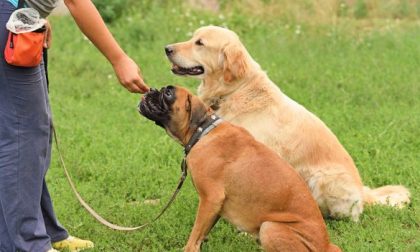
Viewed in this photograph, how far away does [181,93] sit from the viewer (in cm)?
466

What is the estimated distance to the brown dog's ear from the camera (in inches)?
185

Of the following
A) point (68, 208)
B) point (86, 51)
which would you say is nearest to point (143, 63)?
point (86, 51)

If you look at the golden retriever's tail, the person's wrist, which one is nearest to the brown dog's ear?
the person's wrist

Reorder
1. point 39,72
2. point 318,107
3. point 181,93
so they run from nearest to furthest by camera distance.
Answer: point 39,72 → point 181,93 → point 318,107

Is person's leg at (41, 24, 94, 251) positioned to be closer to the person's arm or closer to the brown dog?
the brown dog

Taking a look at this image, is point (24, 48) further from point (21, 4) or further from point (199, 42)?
point (199, 42)

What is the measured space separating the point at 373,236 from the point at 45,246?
89.4 inches

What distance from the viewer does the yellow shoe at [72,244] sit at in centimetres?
509

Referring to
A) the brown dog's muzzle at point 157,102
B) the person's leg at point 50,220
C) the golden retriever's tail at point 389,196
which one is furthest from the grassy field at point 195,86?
the brown dog's muzzle at point 157,102

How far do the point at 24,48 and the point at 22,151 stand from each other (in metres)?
0.67

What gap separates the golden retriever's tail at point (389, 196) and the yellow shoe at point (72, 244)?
7.26 feet

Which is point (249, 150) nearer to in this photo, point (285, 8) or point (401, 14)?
point (285, 8)

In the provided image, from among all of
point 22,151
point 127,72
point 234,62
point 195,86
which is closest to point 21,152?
point 22,151

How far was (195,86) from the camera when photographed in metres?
9.15
